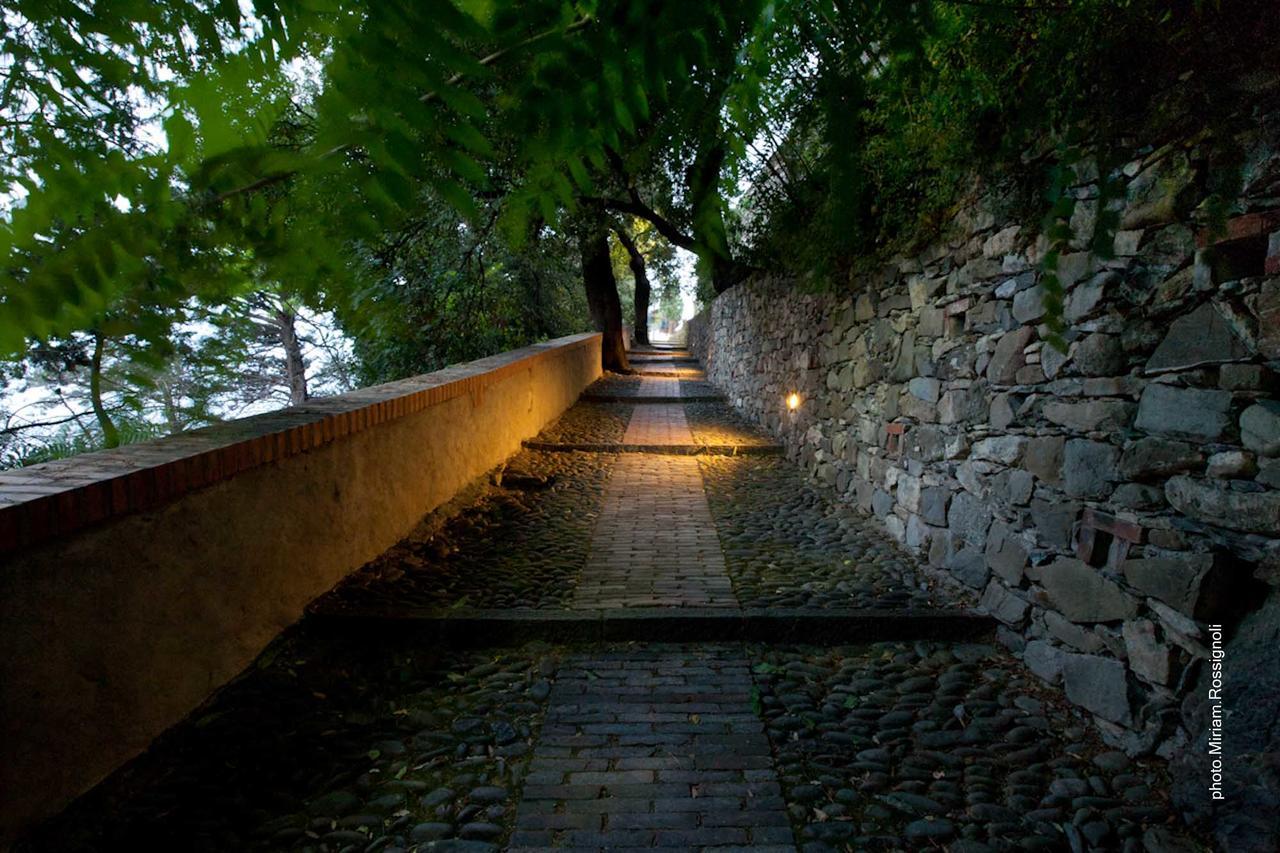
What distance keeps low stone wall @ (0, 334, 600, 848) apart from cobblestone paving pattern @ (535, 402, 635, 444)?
3961mm

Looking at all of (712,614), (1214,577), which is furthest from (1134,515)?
(712,614)

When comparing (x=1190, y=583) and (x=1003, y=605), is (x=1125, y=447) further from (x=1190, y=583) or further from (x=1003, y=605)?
(x=1003, y=605)

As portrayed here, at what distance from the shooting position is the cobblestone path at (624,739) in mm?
1819

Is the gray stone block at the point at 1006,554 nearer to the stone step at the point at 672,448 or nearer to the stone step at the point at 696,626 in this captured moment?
the stone step at the point at 696,626

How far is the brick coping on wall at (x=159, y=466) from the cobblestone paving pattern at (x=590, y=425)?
3.84 metres

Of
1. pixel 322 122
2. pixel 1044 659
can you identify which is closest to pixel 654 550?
pixel 1044 659

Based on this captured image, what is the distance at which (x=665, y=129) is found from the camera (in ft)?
3.90

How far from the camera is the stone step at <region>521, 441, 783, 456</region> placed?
698cm

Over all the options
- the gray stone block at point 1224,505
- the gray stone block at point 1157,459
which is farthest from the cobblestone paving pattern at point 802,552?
the gray stone block at point 1224,505

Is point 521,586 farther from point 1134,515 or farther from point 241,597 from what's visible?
point 1134,515

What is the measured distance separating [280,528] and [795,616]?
7.59 ft

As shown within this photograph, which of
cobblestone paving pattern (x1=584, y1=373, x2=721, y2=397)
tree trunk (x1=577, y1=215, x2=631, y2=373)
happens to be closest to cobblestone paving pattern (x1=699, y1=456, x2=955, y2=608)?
cobblestone paving pattern (x1=584, y1=373, x2=721, y2=397)

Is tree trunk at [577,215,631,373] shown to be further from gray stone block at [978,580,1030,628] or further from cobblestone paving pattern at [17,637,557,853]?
cobblestone paving pattern at [17,637,557,853]

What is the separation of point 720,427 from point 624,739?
258 inches
